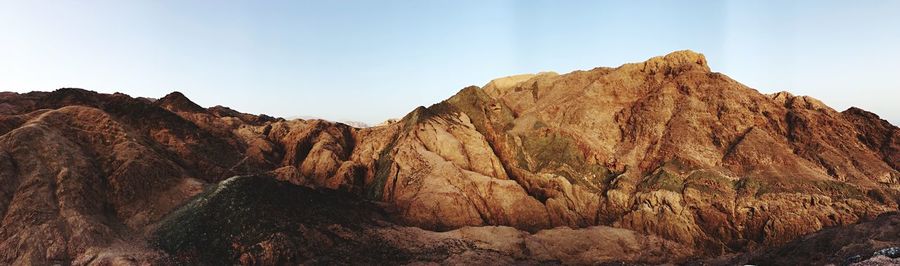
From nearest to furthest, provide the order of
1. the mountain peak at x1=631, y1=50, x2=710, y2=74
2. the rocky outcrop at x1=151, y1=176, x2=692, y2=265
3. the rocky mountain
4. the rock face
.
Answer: the rock face → the rocky outcrop at x1=151, y1=176, x2=692, y2=265 → the rocky mountain → the mountain peak at x1=631, y1=50, x2=710, y2=74

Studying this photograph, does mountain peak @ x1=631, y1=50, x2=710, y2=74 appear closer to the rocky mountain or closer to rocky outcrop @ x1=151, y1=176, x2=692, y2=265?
Answer: the rocky mountain

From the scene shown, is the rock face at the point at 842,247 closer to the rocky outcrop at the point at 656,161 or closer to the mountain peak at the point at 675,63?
the rocky outcrop at the point at 656,161

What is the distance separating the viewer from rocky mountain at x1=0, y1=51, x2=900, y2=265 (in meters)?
29.3

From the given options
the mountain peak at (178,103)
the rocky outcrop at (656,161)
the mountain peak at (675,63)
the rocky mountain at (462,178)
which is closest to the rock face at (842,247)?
the rocky mountain at (462,178)

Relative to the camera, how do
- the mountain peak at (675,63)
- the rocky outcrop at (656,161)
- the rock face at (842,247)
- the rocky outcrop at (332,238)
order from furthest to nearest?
the mountain peak at (675,63) < the rocky outcrop at (656,161) < the rocky outcrop at (332,238) < the rock face at (842,247)

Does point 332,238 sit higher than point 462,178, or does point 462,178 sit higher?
point 462,178

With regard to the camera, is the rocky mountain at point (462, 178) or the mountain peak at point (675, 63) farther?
the mountain peak at point (675, 63)

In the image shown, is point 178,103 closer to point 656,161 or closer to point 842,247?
point 656,161

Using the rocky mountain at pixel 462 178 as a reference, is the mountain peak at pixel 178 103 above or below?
above

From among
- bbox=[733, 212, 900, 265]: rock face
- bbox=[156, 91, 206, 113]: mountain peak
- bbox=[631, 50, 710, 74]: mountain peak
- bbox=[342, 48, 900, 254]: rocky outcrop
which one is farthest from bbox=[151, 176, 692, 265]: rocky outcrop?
bbox=[631, 50, 710, 74]: mountain peak

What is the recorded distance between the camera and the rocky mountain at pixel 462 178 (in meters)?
29.3

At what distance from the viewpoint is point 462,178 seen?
38750mm

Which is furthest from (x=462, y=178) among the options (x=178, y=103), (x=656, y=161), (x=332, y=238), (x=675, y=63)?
(x=178, y=103)

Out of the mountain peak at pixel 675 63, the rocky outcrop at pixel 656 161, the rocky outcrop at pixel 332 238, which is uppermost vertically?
the mountain peak at pixel 675 63
